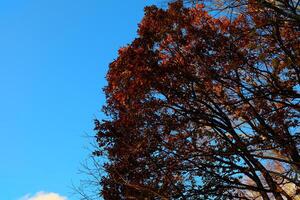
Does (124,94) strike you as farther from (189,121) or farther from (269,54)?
(269,54)

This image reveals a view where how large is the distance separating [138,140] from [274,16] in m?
5.10

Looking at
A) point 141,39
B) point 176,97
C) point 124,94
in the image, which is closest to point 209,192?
point 176,97

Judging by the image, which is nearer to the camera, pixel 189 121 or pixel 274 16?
pixel 274 16

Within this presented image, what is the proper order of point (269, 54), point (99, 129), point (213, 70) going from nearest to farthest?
point (269, 54)
point (213, 70)
point (99, 129)

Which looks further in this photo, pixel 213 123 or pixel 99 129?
pixel 99 129

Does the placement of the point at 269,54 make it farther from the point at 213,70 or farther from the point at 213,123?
the point at 213,123

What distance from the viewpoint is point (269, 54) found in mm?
9539

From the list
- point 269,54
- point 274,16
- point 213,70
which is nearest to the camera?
point 274,16

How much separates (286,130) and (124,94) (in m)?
4.63

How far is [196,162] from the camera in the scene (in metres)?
10.4

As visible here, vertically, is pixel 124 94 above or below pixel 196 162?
above

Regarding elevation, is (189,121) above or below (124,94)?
below

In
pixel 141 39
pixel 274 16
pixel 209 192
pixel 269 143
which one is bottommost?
pixel 209 192

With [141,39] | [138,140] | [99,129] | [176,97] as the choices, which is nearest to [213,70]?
[176,97]
